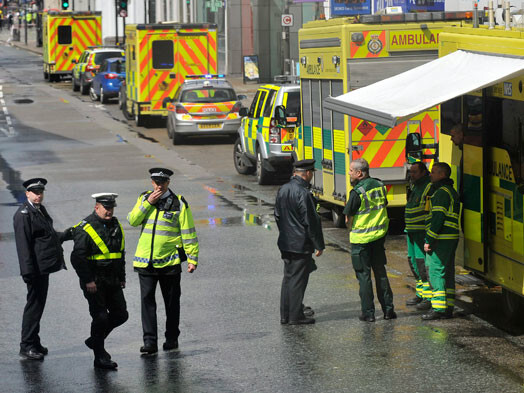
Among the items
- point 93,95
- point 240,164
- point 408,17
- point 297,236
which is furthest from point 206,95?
point 297,236

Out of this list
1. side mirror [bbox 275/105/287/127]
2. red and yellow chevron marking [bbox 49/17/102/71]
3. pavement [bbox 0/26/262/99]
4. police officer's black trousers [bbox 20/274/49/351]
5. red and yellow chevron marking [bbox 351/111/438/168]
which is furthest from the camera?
red and yellow chevron marking [bbox 49/17/102/71]

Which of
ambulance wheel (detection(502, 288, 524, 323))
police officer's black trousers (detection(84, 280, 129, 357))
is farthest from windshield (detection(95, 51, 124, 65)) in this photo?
police officer's black trousers (detection(84, 280, 129, 357))

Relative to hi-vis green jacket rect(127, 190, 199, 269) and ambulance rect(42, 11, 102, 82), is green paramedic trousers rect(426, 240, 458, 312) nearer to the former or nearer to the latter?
hi-vis green jacket rect(127, 190, 199, 269)

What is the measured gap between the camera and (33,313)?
10109 millimetres

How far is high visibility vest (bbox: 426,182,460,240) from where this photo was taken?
36.2 feet

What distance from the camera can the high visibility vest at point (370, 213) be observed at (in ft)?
36.7

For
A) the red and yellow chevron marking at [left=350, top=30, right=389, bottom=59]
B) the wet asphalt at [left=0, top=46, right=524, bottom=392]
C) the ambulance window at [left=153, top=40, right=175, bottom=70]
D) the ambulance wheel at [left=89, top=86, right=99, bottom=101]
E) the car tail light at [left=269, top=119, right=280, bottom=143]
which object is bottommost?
the wet asphalt at [left=0, top=46, right=524, bottom=392]

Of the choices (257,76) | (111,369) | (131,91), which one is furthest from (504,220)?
(257,76)

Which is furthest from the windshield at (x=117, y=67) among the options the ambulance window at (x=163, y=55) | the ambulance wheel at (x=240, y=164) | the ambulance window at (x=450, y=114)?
the ambulance window at (x=450, y=114)

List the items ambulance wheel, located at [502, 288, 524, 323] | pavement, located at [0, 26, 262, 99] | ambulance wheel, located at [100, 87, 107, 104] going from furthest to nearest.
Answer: pavement, located at [0, 26, 262, 99] → ambulance wheel, located at [100, 87, 107, 104] → ambulance wheel, located at [502, 288, 524, 323]

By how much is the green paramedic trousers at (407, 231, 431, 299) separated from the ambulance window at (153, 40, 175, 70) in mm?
21996

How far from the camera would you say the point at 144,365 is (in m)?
9.80

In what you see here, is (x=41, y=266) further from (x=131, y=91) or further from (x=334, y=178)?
(x=131, y=91)

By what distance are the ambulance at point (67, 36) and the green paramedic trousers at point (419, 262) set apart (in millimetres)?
43006
